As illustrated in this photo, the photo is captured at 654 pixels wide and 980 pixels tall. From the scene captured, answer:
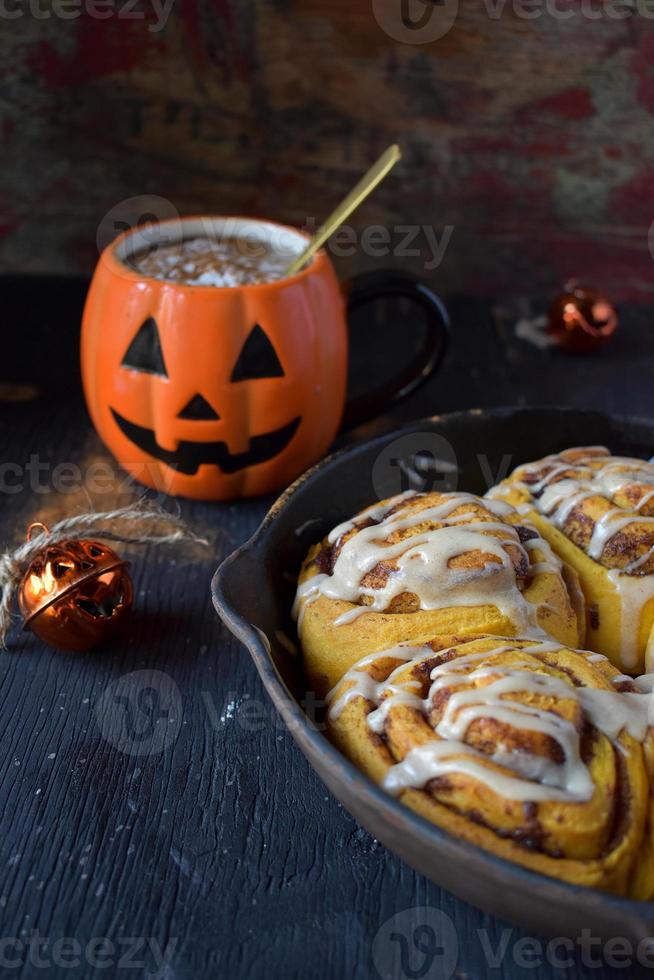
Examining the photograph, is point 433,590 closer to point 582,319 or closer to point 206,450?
point 206,450

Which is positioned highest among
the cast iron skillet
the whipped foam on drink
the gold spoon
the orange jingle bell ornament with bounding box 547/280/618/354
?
the gold spoon

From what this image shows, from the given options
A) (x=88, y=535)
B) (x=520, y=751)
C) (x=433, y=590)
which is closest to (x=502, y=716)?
(x=520, y=751)

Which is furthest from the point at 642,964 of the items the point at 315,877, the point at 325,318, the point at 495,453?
the point at 325,318

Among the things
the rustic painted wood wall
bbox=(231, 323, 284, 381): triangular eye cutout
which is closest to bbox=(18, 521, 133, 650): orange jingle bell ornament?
bbox=(231, 323, 284, 381): triangular eye cutout

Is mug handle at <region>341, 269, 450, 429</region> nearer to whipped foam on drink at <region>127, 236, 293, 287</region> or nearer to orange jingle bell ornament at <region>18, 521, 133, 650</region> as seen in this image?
whipped foam on drink at <region>127, 236, 293, 287</region>

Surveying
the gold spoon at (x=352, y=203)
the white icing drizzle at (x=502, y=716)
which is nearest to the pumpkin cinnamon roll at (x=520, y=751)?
the white icing drizzle at (x=502, y=716)

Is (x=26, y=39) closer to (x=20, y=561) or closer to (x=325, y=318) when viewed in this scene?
(x=325, y=318)
